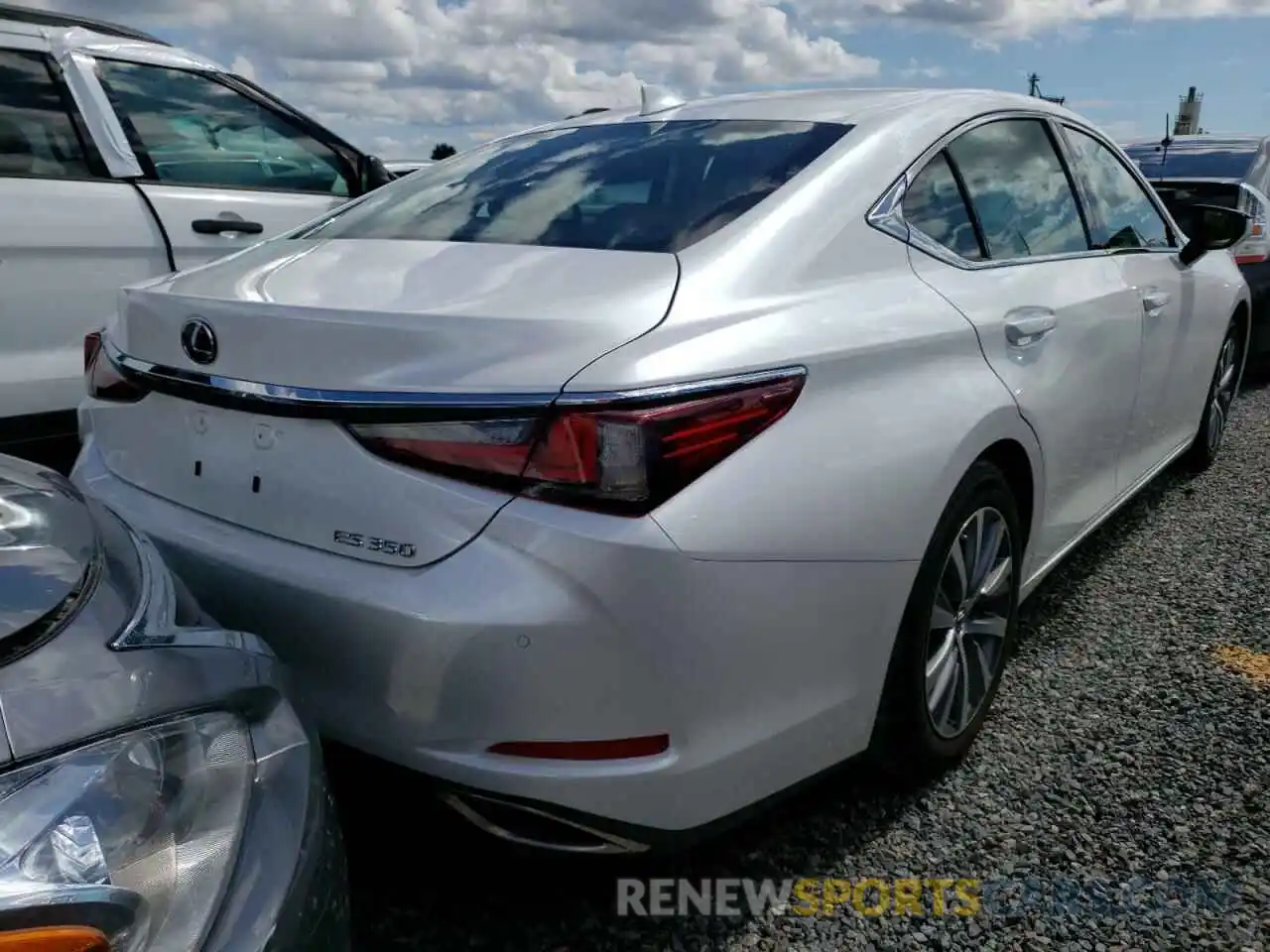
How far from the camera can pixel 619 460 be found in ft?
5.53

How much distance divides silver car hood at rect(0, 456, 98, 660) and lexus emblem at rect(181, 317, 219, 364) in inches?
12.5

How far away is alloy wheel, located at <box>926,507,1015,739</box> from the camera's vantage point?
2389mm

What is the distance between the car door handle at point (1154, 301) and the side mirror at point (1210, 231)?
38 cm

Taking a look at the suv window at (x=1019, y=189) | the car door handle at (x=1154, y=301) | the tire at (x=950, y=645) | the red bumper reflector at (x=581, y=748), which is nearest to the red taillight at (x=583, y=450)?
the red bumper reflector at (x=581, y=748)

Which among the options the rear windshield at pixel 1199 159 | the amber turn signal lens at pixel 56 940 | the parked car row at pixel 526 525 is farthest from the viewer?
the rear windshield at pixel 1199 159

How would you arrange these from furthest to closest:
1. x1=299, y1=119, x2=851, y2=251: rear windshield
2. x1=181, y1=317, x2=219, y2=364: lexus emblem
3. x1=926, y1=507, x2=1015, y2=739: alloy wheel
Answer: x1=926, y1=507, x2=1015, y2=739: alloy wheel, x1=299, y1=119, x2=851, y2=251: rear windshield, x1=181, y1=317, x2=219, y2=364: lexus emblem

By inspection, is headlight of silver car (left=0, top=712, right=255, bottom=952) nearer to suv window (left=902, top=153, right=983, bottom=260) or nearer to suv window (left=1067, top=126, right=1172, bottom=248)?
suv window (left=902, top=153, right=983, bottom=260)

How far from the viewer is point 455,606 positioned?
1.70 metres

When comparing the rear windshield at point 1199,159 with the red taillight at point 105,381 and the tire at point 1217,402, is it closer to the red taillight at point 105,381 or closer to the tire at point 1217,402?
the tire at point 1217,402

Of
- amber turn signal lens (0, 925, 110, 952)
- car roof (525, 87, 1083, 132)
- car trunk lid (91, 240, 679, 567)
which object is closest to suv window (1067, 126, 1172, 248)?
car roof (525, 87, 1083, 132)

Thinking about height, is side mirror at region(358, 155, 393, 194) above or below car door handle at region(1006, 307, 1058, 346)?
above

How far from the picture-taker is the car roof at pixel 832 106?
2.62m

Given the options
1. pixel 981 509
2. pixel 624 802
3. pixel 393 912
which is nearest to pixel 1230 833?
pixel 981 509

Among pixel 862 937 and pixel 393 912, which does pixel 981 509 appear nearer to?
pixel 862 937
